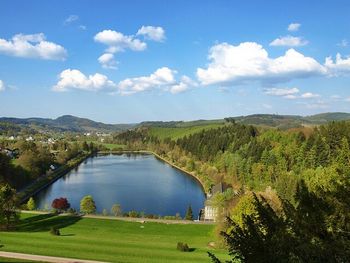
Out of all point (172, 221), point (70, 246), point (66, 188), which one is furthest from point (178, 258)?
point (66, 188)

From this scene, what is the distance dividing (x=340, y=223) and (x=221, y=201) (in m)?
44.9

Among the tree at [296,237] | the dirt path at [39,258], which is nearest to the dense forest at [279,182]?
the tree at [296,237]

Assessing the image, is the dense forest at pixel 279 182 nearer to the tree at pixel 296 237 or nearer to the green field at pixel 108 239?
the tree at pixel 296 237

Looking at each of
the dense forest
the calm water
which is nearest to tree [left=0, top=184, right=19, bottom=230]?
the calm water

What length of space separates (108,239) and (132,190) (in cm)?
4619

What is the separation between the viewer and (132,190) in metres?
84.1

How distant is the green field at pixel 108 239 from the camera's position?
3042 centimetres

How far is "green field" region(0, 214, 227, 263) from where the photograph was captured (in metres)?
30.4

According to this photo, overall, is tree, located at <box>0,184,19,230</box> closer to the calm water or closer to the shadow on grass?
the shadow on grass

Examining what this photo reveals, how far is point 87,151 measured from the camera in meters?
180

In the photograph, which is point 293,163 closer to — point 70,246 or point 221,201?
point 221,201

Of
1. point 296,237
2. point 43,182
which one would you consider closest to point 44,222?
point 296,237

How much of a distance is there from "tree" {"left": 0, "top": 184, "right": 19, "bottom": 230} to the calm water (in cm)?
2120

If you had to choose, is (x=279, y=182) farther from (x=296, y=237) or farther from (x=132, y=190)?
(x=296, y=237)
